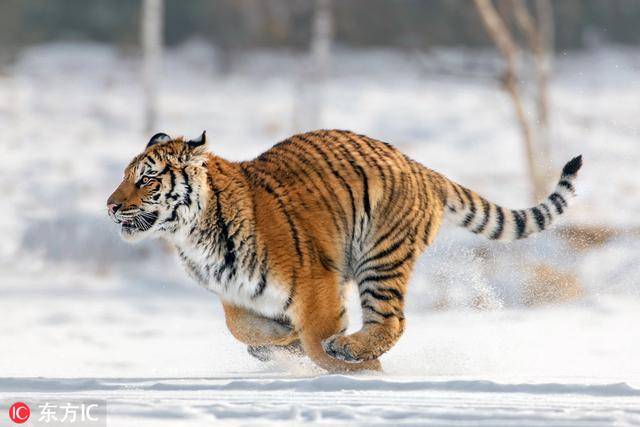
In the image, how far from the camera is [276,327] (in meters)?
5.05

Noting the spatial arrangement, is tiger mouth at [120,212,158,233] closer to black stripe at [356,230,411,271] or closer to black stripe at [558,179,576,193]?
black stripe at [356,230,411,271]

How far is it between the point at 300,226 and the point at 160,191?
662 millimetres

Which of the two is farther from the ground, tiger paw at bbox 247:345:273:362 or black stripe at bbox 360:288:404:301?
black stripe at bbox 360:288:404:301

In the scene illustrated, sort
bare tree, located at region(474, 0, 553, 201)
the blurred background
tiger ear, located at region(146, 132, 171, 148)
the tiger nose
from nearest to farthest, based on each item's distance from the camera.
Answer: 1. the tiger nose
2. tiger ear, located at region(146, 132, 171, 148)
3. the blurred background
4. bare tree, located at region(474, 0, 553, 201)

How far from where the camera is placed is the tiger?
15.9 feet

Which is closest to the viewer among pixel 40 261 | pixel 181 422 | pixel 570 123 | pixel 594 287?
pixel 181 422

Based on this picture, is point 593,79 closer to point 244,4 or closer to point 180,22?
point 244,4

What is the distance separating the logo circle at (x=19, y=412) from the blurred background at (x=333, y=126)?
157 cm

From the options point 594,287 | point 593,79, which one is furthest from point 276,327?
point 593,79

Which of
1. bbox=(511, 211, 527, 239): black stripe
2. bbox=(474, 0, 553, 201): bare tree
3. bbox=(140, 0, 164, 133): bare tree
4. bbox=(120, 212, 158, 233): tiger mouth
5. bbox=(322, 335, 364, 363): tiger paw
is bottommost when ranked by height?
bbox=(322, 335, 364, 363): tiger paw

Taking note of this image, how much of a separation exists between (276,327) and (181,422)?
132 centimetres

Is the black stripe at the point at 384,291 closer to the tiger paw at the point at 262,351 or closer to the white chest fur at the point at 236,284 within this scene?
the white chest fur at the point at 236,284

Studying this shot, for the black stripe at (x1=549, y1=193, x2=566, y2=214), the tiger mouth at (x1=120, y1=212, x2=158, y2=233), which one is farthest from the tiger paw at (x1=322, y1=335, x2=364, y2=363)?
the black stripe at (x1=549, y1=193, x2=566, y2=214)

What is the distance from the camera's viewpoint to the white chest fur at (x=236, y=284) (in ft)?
15.9
